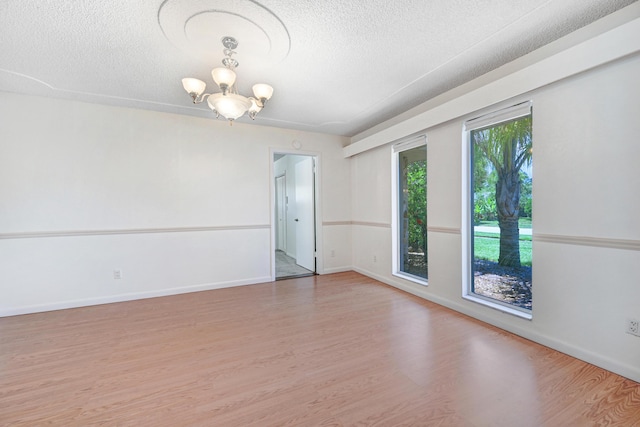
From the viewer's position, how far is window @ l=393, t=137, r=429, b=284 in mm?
3482

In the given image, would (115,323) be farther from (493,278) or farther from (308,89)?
(493,278)

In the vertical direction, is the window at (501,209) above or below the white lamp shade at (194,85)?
below

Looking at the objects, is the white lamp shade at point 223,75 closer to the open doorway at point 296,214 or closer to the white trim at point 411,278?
the open doorway at point 296,214

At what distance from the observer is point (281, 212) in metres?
6.91

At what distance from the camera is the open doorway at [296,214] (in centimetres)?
471

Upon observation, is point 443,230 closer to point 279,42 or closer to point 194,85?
point 279,42

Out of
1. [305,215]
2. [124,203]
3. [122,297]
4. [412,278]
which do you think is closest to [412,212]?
[412,278]

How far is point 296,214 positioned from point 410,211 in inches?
101

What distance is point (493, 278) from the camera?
106 inches

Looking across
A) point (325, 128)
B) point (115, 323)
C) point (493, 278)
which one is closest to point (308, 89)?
point (325, 128)

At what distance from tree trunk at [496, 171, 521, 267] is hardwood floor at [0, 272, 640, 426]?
72 cm

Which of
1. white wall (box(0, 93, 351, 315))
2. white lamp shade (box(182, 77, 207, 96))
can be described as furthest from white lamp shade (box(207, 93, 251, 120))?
Result: white wall (box(0, 93, 351, 315))

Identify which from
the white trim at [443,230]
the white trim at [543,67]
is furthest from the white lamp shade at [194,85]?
the white trim at [443,230]

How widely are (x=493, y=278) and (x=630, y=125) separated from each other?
161cm
